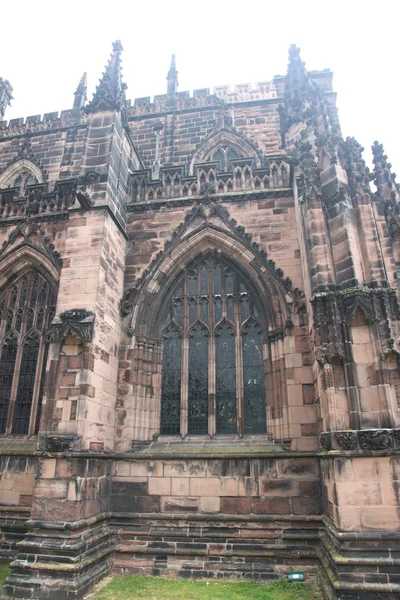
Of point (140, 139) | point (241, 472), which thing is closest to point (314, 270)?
point (241, 472)

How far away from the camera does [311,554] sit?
273 inches

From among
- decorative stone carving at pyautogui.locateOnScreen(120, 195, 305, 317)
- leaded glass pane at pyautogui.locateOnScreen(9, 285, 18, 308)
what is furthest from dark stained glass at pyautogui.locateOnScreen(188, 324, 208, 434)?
leaded glass pane at pyautogui.locateOnScreen(9, 285, 18, 308)

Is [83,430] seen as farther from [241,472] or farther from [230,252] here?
[230,252]

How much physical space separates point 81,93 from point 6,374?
46.0 feet

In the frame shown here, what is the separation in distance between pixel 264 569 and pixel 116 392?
4.27m

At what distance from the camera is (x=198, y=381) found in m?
9.17

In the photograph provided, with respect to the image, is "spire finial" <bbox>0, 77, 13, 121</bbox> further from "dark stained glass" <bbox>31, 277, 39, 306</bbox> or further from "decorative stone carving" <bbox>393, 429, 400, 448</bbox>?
"decorative stone carving" <bbox>393, 429, 400, 448</bbox>

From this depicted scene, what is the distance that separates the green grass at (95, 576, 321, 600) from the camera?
240 inches

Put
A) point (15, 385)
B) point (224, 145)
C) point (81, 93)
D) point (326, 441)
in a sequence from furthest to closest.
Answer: point (81, 93), point (224, 145), point (15, 385), point (326, 441)

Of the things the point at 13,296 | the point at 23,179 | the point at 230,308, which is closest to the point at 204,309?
the point at 230,308

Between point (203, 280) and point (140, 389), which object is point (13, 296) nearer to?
point (140, 389)

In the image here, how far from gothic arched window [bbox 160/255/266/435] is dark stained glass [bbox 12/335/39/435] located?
327 cm

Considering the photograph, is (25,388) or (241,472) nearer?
(241,472)

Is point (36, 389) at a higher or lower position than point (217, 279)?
lower
